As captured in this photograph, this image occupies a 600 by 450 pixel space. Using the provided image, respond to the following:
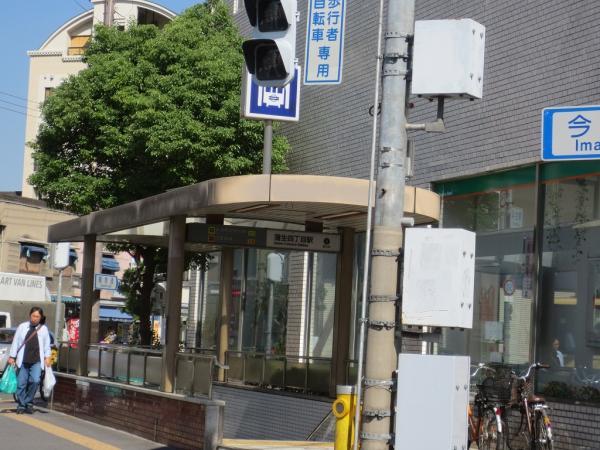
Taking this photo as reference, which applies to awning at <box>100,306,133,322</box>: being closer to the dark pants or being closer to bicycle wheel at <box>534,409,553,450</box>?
the dark pants

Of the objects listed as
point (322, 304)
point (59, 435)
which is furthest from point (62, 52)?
point (59, 435)

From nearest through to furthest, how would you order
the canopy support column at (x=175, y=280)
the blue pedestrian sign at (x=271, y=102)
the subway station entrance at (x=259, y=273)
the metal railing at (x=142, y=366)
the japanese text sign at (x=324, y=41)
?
the subway station entrance at (x=259, y=273) < the metal railing at (x=142, y=366) < the canopy support column at (x=175, y=280) < the japanese text sign at (x=324, y=41) < the blue pedestrian sign at (x=271, y=102)

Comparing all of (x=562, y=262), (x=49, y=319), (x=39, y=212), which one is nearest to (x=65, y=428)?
(x=562, y=262)

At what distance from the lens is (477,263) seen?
52.5 feet

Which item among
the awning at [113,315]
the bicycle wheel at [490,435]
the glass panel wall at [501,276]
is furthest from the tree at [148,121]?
the awning at [113,315]

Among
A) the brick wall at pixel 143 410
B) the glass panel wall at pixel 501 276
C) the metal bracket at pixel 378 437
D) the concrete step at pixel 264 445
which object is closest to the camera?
the metal bracket at pixel 378 437

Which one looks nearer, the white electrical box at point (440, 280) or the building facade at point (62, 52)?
the white electrical box at point (440, 280)

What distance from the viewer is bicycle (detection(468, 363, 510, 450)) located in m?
13.3

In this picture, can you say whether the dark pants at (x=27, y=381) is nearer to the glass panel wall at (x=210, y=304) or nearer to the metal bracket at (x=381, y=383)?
the glass panel wall at (x=210, y=304)

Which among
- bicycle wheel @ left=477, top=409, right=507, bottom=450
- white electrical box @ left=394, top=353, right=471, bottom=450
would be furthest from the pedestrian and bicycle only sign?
white electrical box @ left=394, top=353, right=471, bottom=450

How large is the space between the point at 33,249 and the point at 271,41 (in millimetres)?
49143

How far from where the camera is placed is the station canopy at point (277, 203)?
13938 millimetres

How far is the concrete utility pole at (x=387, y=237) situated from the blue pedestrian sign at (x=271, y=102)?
10.6m

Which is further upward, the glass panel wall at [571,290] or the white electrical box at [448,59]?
the white electrical box at [448,59]
